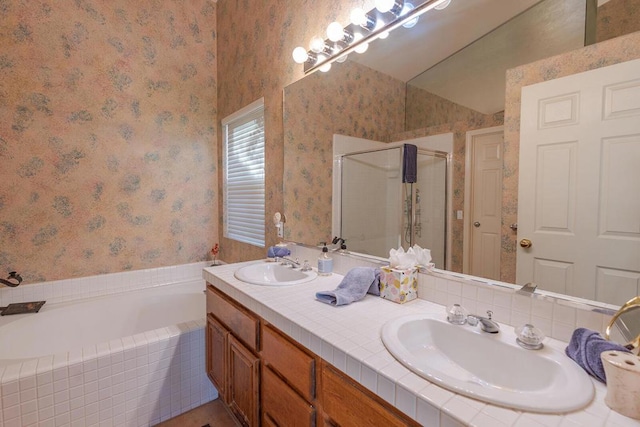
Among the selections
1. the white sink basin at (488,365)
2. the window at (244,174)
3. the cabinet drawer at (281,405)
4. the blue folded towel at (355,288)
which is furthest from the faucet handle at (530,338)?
the window at (244,174)

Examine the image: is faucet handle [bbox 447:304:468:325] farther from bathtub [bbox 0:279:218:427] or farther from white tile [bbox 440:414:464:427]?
bathtub [bbox 0:279:218:427]

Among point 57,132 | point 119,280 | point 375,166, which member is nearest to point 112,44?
point 57,132

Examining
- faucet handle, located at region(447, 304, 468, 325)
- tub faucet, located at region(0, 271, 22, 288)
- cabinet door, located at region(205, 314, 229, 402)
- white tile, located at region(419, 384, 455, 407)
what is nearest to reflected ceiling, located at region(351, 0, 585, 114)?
faucet handle, located at region(447, 304, 468, 325)

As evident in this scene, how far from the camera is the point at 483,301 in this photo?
3.52ft

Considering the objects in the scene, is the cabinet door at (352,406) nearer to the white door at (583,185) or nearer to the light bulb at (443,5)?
the white door at (583,185)

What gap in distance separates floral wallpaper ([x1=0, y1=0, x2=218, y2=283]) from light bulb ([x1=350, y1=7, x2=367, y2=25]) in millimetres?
1819

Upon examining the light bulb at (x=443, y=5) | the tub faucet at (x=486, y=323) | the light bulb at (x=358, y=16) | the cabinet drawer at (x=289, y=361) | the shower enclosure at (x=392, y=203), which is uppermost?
the light bulb at (x=358, y=16)

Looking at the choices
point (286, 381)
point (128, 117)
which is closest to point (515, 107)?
point (286, 381)

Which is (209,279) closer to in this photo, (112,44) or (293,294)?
(293,294)

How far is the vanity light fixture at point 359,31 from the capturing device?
140cm

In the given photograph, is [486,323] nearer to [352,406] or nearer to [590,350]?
[590,350]

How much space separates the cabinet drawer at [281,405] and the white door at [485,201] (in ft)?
2.45

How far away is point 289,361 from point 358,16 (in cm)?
161

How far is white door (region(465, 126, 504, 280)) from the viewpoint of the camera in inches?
41.4
